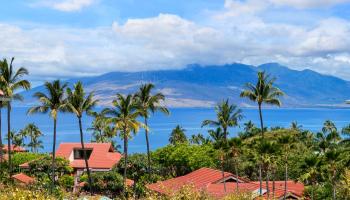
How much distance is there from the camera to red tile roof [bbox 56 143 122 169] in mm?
79375

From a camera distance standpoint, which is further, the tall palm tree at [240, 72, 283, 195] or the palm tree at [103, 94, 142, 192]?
the tall palm tree at [240, 72, 283, 195]

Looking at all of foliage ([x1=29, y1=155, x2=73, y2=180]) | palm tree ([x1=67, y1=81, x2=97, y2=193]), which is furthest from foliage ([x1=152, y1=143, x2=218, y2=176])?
palm tree ([x1=67, y1=81, x2=97, y2=193])

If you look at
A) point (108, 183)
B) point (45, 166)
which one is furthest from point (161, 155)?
point (45, 166)

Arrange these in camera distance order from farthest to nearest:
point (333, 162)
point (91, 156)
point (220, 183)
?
1. point (91, 156)
2. point (220, 183)
3. point (333, 162)

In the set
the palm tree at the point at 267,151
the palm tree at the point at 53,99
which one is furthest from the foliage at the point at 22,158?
the palm tree at the point at 267,151

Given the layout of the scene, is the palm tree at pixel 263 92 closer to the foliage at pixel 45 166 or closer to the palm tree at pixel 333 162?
the palm tree at pixel 333 162

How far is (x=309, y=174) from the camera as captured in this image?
163ft

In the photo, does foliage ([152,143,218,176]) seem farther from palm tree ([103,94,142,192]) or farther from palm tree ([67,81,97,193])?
palm tree ([67,81,97,193])

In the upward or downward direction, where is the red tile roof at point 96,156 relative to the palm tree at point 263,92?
downward

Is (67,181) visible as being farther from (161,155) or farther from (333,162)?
(333,162)

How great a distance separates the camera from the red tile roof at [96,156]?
7938 centimetres

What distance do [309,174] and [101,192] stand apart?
28823mm

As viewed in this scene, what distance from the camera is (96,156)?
266 feet

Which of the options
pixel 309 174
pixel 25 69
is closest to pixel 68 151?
pixel 25 69
